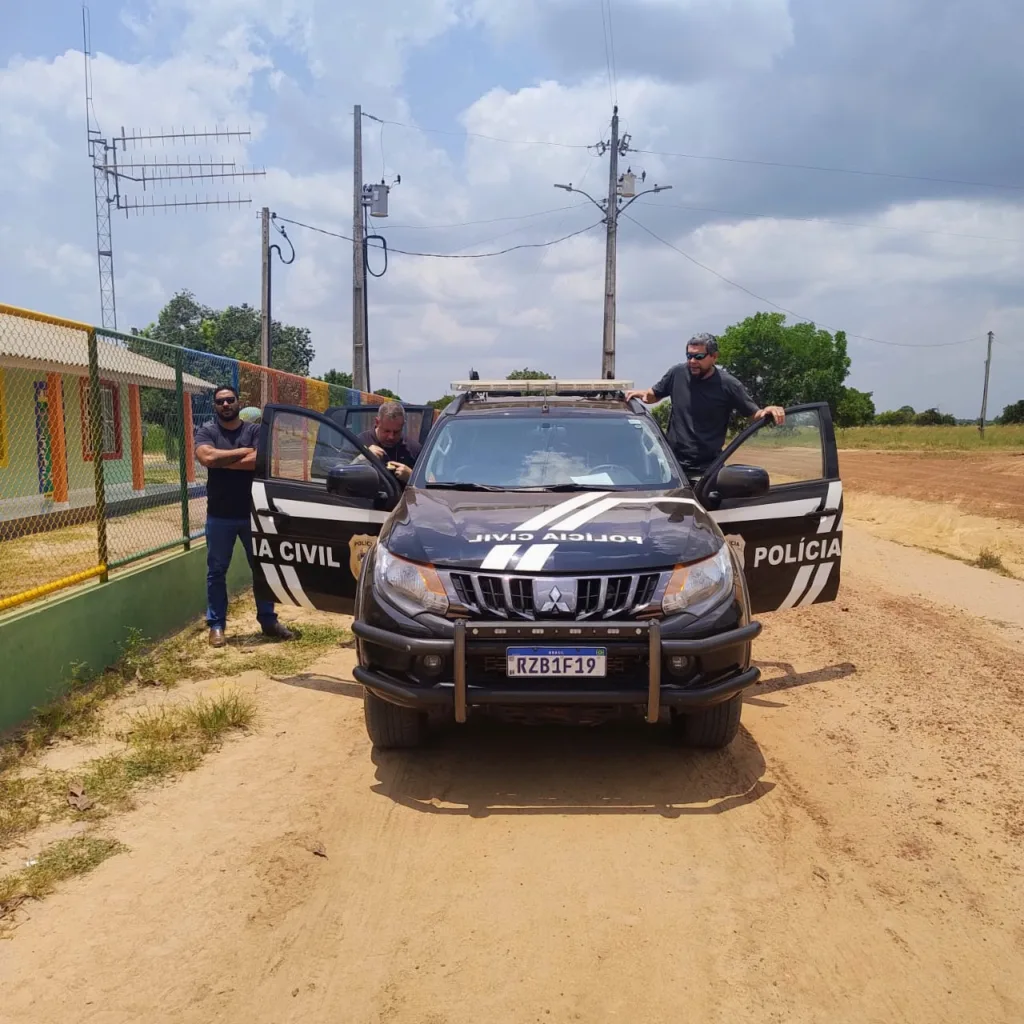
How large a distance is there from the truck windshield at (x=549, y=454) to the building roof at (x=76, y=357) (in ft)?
8.23

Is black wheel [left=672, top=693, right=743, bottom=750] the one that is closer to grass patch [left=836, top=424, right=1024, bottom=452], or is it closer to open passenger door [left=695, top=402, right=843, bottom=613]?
open passenger door [left=695, top=402, right=843, bottom=613]

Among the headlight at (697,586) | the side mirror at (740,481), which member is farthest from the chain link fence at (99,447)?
the side mirror at (740,481)

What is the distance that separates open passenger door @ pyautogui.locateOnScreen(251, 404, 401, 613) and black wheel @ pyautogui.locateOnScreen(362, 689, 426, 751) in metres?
1.07

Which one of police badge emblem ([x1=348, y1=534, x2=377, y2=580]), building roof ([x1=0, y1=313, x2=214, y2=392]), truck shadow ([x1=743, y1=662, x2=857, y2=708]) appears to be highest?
building roof ([x1=0, y1=313, x2=214, y2=392])

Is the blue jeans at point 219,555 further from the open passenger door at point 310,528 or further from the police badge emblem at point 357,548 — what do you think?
the police badge emblem at point 357,548

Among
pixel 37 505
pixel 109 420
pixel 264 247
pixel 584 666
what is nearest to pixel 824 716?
pixel 584 666

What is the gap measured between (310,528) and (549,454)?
148 centimetres

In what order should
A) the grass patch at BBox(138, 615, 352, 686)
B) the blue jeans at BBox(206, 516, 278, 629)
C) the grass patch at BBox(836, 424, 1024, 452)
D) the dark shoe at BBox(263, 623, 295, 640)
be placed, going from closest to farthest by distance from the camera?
the grass patch at BBox(138, 615, 352, 686)
the blue jeans at BBox(206, 516, 278, 629)
the dark shoe at BBox(263, 623, 295, 640)
the grass patch at BBox(836, 424, 1024, 452)

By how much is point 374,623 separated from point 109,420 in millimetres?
5692

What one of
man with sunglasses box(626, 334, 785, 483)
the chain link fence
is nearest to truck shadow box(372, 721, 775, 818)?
man with sunglasses box(626, 334, 785, 483)

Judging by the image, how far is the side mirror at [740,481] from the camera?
495 cm

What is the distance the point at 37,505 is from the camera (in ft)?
34.9

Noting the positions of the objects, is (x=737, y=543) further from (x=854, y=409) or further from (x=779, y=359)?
(x=854, y=409)

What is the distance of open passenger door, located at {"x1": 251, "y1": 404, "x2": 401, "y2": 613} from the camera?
17.8ft
